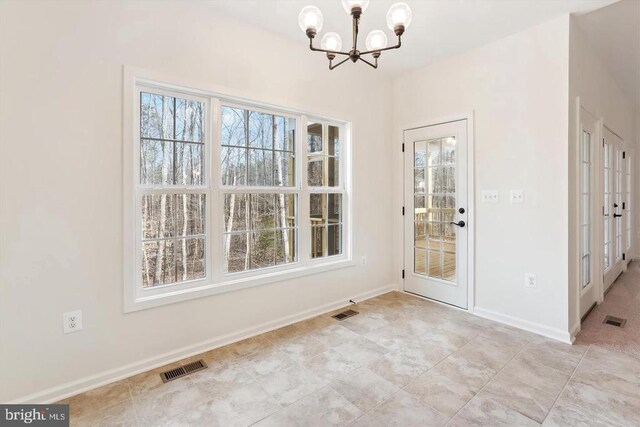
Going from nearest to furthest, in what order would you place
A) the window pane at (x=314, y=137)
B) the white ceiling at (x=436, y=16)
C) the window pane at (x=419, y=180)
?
1. the white ceiling at (x=436, y=16)
2. the window pane at (x=314, y=137)
3. the window pane at (x=419, y=180)

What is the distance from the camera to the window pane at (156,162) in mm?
2367

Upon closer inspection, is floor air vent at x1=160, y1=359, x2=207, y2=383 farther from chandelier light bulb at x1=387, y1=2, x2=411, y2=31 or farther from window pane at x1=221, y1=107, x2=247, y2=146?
chandelier light bulb at x1=387, y1=2, x2=411, y2=31

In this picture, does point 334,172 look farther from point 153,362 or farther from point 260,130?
point 153,362

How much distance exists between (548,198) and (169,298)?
3241 millimetres

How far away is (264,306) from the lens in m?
2.93

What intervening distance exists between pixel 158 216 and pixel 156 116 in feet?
2.49

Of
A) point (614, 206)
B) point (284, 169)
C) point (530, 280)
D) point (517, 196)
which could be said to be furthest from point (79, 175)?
point (614, 206)

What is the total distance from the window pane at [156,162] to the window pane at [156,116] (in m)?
0.06

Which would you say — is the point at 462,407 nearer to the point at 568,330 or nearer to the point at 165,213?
the point at 568,330

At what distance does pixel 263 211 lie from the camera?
3010mm

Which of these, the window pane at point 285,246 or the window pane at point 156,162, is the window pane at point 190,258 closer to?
the window pane at point 156,162

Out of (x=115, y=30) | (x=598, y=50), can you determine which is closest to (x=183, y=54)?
(x=115, y=30)

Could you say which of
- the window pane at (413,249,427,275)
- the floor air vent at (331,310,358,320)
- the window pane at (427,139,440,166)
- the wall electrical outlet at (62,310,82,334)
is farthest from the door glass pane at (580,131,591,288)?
the wall electrical outlet at (62,310,82,334)

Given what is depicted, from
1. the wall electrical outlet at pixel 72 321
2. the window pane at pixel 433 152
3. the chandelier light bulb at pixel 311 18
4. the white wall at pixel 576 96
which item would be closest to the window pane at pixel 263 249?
the wall electrical outlet at pixel 72 321
